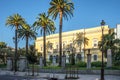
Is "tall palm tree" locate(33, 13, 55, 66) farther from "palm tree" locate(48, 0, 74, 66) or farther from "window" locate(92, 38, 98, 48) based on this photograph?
"window" locate(92, 38, 98, 48)

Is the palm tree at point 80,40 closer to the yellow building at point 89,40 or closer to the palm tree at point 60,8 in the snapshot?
the yellow building at point 89,40

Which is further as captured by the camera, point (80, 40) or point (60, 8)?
point (80, 40)

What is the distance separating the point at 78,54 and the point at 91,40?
22.4 ft

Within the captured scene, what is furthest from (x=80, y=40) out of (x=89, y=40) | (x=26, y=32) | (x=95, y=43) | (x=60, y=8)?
(x=60, y=8)

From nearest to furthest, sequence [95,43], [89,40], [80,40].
→ [95,43], [89,40], [80,40]

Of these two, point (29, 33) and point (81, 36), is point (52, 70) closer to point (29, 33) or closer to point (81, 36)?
Result: point (29, 33)

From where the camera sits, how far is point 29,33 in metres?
72.9

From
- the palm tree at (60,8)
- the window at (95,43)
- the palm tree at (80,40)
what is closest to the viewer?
the palm tree at (60,8)

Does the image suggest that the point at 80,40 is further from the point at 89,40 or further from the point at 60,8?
the point at 60,8

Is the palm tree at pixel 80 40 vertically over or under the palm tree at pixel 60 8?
under

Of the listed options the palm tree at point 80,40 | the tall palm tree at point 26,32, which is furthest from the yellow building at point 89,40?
the tall palm tree at point 26,32

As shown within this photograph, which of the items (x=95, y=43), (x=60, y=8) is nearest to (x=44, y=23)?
(x=60, y=8)

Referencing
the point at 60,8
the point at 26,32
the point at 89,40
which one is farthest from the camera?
the point at 89,40

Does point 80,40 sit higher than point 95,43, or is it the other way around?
point 80,40
